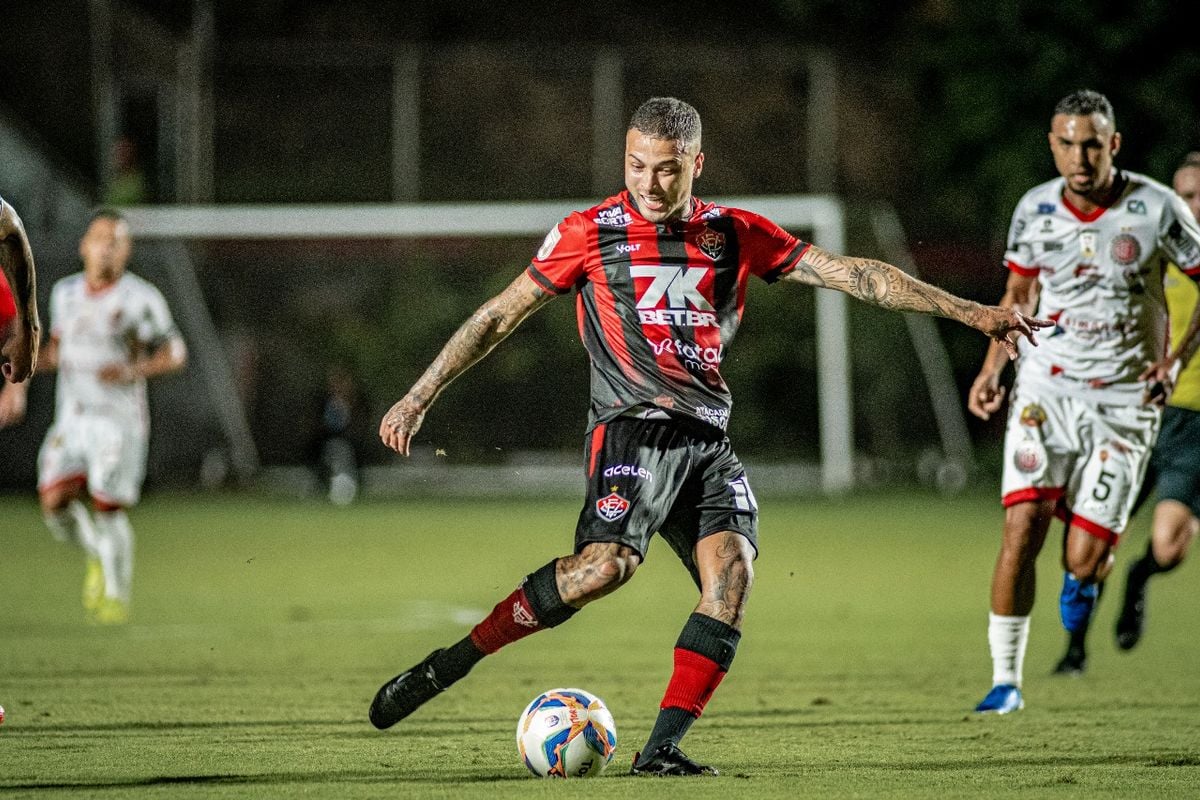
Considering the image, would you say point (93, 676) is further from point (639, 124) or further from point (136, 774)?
point (639, 124)

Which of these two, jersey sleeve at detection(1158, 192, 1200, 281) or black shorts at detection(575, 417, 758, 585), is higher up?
jersey sleeve at detection(1158, 192, 1200, 281)

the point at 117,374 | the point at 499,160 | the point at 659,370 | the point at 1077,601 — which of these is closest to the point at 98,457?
the point at 117,374

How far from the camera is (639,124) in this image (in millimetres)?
6191

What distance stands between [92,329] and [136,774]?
6857 millimetres

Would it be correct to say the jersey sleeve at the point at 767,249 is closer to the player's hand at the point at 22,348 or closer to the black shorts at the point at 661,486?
the black shorts at the point at 661,486

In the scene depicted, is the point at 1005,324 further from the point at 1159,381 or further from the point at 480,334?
the point at 1159,381

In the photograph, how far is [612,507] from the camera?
6.20m

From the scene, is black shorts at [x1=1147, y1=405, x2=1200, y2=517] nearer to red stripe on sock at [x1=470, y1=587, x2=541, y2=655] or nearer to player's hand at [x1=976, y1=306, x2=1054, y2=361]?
player's hand at [x1=976, y1=306, x2=1054, y2=361]

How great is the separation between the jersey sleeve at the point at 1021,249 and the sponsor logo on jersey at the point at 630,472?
281 centimetres

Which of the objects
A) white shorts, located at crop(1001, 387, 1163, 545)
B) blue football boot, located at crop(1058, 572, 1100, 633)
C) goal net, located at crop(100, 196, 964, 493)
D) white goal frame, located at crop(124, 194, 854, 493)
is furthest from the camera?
white goal frame, located at crop(124, 194, 854, 493)

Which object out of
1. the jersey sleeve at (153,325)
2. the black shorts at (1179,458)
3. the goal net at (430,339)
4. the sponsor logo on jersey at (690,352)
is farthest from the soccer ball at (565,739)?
the goal net at (430,339)

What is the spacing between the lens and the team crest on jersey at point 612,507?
618 cm

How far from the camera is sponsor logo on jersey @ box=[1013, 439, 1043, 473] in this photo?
27.0ft

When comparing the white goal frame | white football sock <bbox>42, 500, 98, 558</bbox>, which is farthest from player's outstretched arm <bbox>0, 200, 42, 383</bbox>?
the white goal frame
